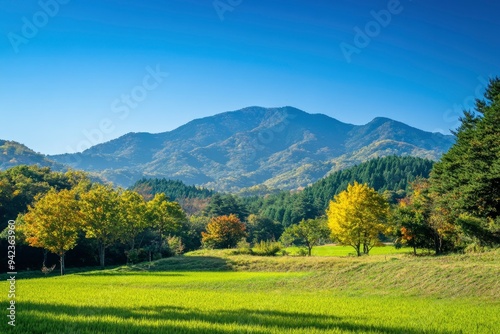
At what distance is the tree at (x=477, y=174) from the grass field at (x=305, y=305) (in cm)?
545

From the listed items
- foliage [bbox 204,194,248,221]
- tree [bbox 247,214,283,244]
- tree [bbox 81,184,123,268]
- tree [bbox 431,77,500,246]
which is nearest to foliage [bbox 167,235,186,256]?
tree [bbox 81,184,123,268]

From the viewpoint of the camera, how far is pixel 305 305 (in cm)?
2173

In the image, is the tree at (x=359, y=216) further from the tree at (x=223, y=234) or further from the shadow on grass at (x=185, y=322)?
the shadow on grass at (x=185, y=322)

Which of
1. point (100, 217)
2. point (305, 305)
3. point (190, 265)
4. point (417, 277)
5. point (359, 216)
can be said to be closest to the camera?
point (305, 305)

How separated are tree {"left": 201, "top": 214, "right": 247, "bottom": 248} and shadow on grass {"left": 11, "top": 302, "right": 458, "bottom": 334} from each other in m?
67.9

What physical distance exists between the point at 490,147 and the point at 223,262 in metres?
36.4

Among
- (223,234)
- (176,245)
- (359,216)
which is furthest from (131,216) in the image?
(359,216)

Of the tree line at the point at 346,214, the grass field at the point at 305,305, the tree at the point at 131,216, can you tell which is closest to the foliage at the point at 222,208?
the tree line at the point at 346,214

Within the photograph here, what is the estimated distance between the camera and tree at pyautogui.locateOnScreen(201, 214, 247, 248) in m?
85.8

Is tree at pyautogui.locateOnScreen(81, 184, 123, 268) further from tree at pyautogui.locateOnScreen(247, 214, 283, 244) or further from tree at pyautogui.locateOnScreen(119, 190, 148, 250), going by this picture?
tree at pyautogui.locateOnScreen(247, 214, 283, 244)

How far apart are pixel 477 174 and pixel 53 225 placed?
50196 millimetres

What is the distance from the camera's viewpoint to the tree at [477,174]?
35750 mm

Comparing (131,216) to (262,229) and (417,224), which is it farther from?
(262,229)

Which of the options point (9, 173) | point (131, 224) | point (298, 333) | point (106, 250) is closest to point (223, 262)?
point (131, 224)
